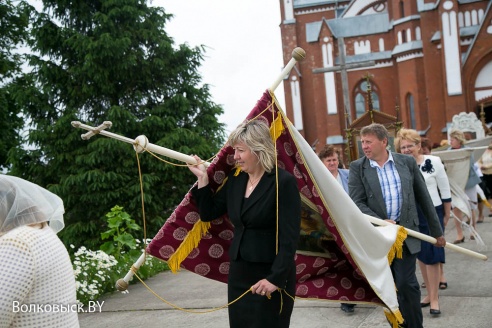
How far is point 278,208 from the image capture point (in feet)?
12.9

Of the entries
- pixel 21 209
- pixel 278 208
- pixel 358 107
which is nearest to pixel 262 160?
pixel 278 208

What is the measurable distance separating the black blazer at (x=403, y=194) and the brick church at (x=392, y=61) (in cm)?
2779

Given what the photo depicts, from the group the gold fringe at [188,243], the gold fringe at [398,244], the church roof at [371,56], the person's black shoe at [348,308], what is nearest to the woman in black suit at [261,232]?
the gold fringe at [188,243]

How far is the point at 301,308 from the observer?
24.3ft

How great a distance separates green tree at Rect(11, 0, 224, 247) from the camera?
14609 mm

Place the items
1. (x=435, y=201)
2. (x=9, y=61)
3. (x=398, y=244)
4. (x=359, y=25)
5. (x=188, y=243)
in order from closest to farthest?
1. (x=188, y=243)
2. (x=398, y=244)
3. (x=435, y=201)
4. (x=9, y=61)
5. (x=359, y=25)

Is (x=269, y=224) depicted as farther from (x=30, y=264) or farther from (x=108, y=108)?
(x=108, y=108)

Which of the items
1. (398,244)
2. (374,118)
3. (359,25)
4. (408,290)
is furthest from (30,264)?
(359,25)

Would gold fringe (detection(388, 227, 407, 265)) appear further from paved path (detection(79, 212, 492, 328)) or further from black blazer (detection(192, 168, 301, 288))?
black blazer (detection(192, 168, 301, 288))

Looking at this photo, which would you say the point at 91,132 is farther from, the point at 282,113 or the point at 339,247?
the point at 339,247

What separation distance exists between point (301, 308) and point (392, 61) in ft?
117

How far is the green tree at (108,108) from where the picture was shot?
1461 centimetres

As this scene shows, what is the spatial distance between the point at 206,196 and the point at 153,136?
1103 cm

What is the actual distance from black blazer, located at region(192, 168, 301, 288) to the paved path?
288 centimetres
